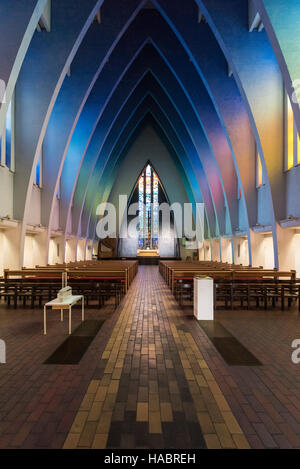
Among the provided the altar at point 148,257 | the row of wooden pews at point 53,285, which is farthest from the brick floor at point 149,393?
the altar at point 148,257

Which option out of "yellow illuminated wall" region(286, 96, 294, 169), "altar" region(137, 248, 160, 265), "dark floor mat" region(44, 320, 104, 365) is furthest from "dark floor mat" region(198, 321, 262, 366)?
"altar" region(137, 248, 160, 265)

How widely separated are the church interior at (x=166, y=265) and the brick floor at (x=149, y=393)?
0.06ft

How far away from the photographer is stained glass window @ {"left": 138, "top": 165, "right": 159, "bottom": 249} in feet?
101

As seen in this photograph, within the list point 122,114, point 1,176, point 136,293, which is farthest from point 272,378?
point 122,114

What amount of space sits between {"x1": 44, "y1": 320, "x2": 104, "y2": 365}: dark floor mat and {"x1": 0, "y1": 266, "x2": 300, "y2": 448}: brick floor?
102 millimetres

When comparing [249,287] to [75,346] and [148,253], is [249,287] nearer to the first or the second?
[75,346]

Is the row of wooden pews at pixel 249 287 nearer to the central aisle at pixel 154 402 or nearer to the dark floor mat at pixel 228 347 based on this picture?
the dark floor mat at pixel 228 347

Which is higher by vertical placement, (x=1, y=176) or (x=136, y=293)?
(x=1, y=176)

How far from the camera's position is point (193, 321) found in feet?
20.2

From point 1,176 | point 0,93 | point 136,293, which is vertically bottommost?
point 136,293

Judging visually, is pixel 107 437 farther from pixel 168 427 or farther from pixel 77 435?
pixel 168 427

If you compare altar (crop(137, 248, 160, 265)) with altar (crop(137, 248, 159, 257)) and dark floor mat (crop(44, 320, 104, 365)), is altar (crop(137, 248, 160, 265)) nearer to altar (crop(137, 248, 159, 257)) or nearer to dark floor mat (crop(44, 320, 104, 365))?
altar (crop(137, 248, 159, 257))
